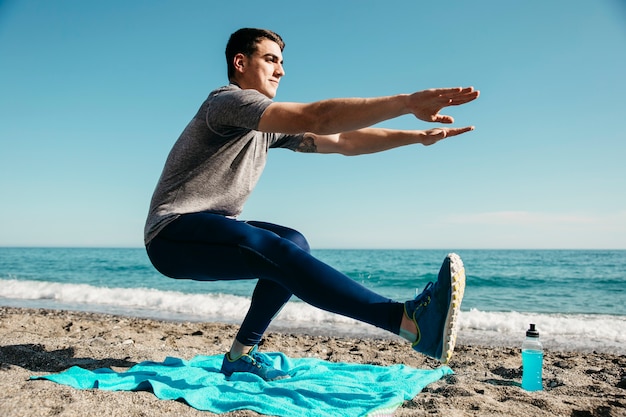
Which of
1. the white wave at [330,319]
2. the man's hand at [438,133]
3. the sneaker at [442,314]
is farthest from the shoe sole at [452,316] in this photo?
the white wave at [330,319]

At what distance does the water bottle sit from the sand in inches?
3.8

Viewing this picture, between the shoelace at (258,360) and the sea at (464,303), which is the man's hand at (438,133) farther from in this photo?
the sea at (464,303)

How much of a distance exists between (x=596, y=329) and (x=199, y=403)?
655 centimetres

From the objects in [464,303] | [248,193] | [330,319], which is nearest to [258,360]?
[248,193]

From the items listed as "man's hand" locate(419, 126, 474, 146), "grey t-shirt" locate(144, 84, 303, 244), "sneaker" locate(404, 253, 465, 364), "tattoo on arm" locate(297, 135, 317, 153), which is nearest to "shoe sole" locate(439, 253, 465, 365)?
"sneaker" locate(404, 253, 465, 364)

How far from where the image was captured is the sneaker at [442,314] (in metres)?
2.11

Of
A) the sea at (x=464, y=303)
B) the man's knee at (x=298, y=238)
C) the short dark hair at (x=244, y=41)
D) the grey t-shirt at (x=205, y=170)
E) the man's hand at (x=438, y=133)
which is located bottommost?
the sea at (x=464, y=303)

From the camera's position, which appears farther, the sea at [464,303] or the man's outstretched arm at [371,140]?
the sea at [464,303]

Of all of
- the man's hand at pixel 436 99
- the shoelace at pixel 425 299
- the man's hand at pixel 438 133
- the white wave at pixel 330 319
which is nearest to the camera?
the man's hand at pixel 436 99

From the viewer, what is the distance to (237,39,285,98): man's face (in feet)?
9.42

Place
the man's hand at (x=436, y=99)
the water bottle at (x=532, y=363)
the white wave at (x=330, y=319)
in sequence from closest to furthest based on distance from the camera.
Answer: the man's hand at (x=436, y=99), the water bottle at (x=532, y=363), the white wave at (x=330, y=319)

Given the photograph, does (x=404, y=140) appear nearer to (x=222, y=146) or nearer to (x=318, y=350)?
(x=222, y=146)

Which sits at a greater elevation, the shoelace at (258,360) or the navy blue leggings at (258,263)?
the navy blue leggings at (258,263)

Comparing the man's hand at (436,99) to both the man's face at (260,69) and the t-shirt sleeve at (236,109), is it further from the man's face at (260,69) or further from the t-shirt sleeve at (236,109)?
the man's face at (260,69)
